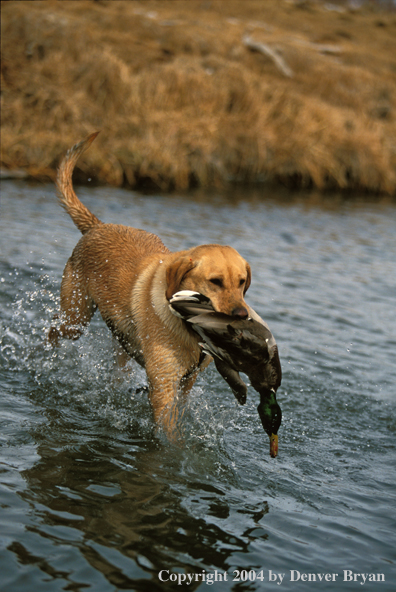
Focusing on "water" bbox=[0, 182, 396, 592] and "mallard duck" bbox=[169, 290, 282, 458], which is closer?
"water" bbox=[0, 182, 396, 592]

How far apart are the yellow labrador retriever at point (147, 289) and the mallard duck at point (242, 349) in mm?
121

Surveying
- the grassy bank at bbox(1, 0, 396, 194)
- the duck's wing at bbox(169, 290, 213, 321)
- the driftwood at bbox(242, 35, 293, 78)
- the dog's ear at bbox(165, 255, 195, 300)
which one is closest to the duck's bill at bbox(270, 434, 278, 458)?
the duck's wing at bbox(169, 290, 213, 321)

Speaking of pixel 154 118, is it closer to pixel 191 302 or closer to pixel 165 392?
pixel 165 392

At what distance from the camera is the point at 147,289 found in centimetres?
510

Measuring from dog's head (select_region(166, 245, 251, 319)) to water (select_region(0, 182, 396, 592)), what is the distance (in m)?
1.20

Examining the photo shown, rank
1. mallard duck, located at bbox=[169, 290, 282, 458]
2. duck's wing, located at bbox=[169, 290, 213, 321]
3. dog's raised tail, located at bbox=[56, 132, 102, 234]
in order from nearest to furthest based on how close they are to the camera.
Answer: mallard duck, located at bbox=[169, 290, 282, 458]
duck's wing, located at bbox=[169, 290, 213, 321]
dog's raised tail, located at bbox=[56, 132, 102, 234]

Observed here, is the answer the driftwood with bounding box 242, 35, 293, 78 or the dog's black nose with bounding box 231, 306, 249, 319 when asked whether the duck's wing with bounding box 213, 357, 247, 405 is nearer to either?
the dog's black nose with bounding box 231, 306, 249, 319

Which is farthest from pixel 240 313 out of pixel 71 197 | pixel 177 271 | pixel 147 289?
pixel 71 197

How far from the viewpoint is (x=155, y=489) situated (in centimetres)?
412

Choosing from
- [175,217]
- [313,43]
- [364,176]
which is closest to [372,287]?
[175,217]

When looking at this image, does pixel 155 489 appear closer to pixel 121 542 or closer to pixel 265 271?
pixel 121 542

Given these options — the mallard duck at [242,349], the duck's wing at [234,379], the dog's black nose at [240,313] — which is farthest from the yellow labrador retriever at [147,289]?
the duck's wing at [234,379]

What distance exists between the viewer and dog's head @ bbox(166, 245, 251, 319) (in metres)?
4.32

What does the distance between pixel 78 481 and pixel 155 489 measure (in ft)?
1.65
